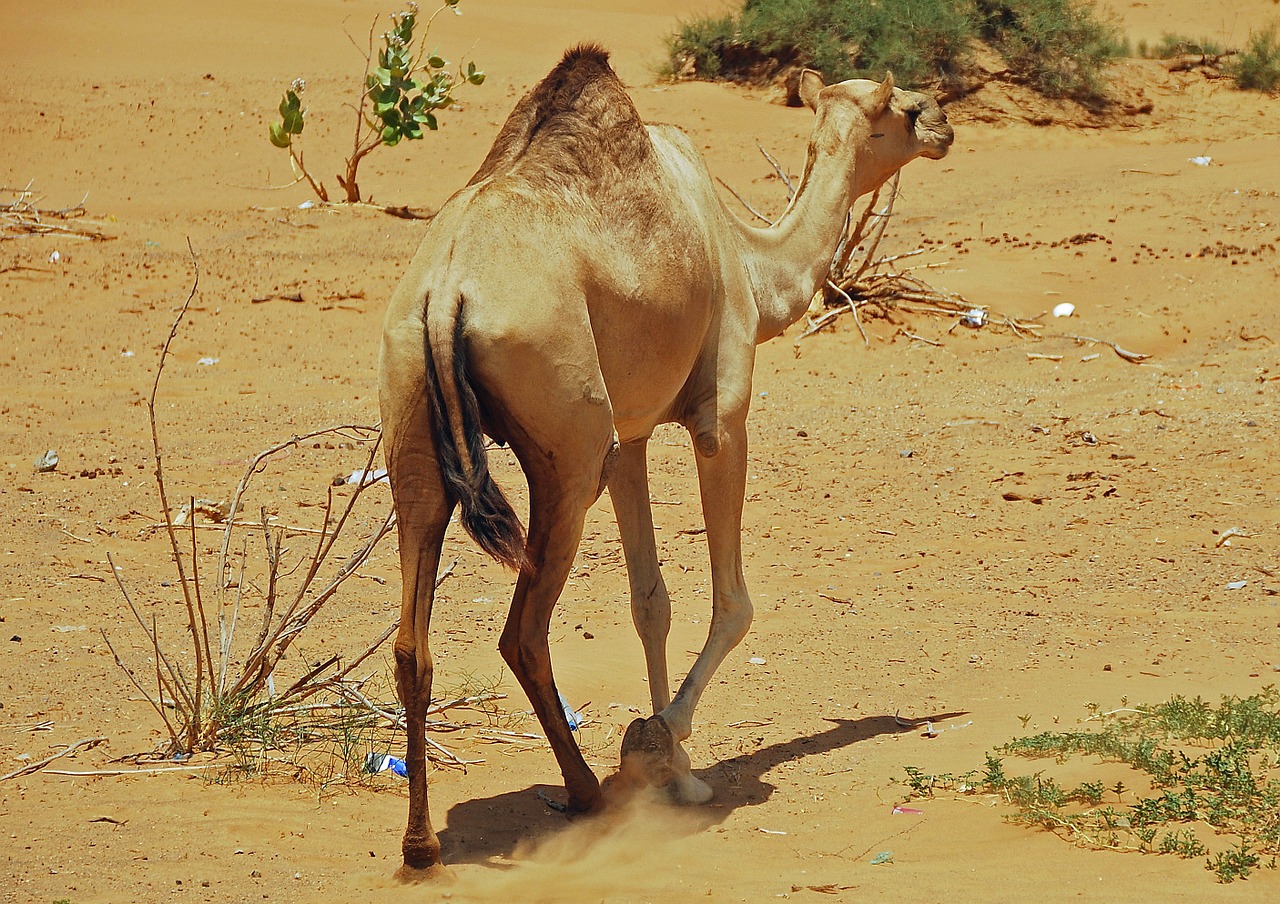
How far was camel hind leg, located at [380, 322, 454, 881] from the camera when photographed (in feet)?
13.9

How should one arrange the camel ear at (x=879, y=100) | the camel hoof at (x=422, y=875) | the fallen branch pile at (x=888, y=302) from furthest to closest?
the fallen branch pile at (x=888, y=302), the camel ear at (x=879, y=100), the camel hoof at (x=422, y=875)

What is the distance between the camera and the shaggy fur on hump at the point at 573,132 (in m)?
4.85

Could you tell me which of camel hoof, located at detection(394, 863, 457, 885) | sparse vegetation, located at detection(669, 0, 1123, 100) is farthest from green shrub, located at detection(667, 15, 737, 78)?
camel hoof, located at detection(394, 863, 457, 885)

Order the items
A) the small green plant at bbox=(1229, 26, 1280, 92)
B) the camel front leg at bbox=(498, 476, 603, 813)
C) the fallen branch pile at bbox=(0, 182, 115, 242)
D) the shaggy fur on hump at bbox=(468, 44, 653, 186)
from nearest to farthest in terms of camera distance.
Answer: the camel front leg at bbox=(498, 476, 603, 813) → the shaggy fur on hump at bbox=(468, 44, 653, 186) → the fallen branch pile at bbox=(0, 182, 115, 242) → the small green plant at bbox=(1229, 26, 1280, 92)

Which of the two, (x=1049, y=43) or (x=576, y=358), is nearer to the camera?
(x=576, y=358)

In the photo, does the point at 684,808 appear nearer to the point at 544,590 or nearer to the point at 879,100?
the point at 544,590

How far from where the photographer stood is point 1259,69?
830 inches

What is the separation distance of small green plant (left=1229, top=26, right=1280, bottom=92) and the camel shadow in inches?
702

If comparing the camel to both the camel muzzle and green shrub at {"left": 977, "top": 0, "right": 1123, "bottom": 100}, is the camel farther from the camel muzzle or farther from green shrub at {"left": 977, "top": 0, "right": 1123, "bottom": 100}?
green shrub at {"left": 977, "top": 0, "right": 1123, "bottom": 100}

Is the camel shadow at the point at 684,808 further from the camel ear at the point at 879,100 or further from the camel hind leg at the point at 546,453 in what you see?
the camel ear at the point at 879,100

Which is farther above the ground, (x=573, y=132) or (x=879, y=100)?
(x=879, y=100)

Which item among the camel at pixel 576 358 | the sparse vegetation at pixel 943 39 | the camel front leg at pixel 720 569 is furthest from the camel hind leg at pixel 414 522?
the sparse vegetation at pixel 943 39

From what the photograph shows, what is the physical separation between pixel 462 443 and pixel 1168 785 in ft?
8.31

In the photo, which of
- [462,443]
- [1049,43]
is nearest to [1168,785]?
[462,443]
